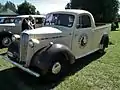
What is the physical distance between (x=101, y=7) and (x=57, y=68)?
89.9 feet

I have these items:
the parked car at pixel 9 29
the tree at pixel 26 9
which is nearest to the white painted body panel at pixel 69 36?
the parked car at pixel 9 29

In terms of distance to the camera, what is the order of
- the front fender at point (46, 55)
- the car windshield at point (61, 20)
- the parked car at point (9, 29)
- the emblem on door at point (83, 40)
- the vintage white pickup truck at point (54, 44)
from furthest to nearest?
the parked car at point (9, 29), the emblem on door at point (83, 40), the car windshield at point (61, 20), the vintage white pickup truck at point (54, 44), the front fender at point (46, 55)

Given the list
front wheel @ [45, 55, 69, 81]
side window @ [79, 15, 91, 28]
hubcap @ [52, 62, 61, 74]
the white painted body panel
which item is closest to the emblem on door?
the white painted body panel

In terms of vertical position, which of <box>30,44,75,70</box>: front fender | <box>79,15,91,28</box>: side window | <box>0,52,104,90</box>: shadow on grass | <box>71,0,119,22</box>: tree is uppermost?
<box>71,0,119,22</box>: tree

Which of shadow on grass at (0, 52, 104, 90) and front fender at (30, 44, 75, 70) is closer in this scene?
front fender at (30, 44, 75, 70)

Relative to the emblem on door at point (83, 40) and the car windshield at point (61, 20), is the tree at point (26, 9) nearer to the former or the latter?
the car windshield at point (61, 20)

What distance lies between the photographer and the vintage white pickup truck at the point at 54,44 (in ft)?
17.9

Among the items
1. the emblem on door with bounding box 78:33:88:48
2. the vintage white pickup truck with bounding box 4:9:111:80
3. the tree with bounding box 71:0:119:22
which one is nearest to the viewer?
the vintage white pickup truck with bounding box 4:9:111:80

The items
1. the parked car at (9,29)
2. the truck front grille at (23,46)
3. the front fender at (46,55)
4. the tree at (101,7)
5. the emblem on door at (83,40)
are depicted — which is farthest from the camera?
the tree at (101,7)

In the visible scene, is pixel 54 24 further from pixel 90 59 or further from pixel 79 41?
pixel 90 59

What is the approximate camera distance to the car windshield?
6839 millimetres

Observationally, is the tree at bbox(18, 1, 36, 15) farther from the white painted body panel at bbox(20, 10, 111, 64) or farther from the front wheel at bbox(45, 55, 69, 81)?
the front wheel at bbox(45, 55, 69, 81)

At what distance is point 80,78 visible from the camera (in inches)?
239

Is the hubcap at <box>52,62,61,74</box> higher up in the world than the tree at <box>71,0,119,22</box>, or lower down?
lower down
